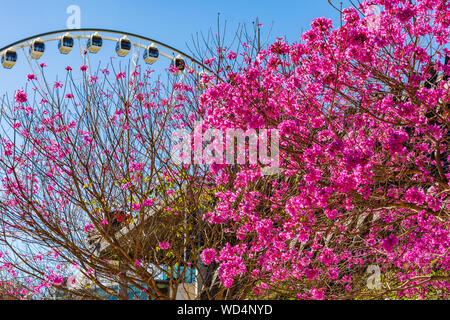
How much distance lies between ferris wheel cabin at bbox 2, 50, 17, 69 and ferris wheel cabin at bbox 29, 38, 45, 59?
1.49ft

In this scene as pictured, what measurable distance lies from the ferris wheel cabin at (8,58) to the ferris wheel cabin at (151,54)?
3.50 metres

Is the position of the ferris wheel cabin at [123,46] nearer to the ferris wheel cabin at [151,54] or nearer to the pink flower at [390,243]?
the ferris wheel cabin at [151,54]

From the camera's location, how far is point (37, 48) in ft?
39.9

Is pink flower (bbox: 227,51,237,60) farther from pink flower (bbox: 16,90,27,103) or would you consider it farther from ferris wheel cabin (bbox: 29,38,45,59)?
ferris wheel cabin (bbox: 29,38,45,59)

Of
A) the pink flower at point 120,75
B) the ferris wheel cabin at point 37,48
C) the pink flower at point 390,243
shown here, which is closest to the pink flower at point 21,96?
the pink flower at point 120,75

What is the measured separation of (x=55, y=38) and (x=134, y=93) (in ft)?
20.9

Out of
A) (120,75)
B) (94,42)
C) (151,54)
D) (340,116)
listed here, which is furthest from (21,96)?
(151,54)

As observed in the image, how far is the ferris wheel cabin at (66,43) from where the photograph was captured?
1265cm

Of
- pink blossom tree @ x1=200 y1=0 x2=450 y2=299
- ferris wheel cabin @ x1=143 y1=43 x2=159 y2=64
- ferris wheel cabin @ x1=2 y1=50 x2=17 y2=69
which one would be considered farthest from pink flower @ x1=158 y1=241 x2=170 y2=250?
ferris wheel cabin @ x1=2 y1=50 x2=17 y2=69

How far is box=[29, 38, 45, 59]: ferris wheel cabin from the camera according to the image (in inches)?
478

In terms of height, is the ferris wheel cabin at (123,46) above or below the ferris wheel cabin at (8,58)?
above
